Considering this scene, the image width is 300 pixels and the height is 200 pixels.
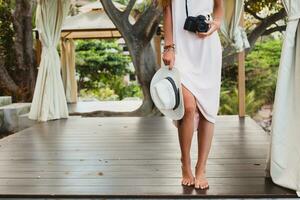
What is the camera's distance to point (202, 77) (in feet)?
7.16

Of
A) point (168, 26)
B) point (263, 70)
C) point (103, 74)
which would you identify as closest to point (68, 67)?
point (103, 74)

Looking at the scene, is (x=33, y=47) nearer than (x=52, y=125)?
No

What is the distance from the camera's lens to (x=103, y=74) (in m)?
11.6

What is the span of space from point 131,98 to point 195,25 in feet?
30.0

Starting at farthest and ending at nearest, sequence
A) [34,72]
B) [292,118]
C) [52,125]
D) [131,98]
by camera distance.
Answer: [131,98]
[34,72]
[52,125]
[292,118]

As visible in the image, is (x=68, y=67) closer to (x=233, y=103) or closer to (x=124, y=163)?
(x=233, y=103)

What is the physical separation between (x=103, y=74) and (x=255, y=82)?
440cm

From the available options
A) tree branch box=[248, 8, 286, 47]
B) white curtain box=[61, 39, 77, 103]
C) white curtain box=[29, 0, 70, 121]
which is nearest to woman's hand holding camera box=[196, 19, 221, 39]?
white curtain box=[29, 0, 70, 121]

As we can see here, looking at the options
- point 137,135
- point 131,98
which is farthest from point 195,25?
point 131,98

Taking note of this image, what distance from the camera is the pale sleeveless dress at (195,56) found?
2.17 meters

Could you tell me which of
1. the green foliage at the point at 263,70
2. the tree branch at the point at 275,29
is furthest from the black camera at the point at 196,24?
the green foliage at the point at 263,70

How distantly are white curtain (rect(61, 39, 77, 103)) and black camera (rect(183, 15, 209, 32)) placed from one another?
23.9ft

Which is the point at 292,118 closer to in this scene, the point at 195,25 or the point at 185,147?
the point at 185,147

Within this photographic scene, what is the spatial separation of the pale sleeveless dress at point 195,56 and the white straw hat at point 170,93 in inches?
1.8
